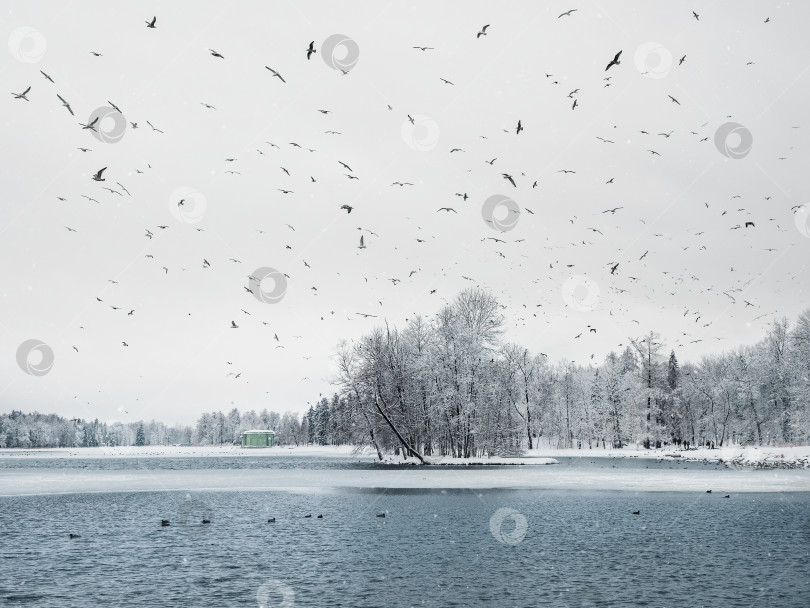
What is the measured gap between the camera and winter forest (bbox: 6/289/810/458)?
7638cm

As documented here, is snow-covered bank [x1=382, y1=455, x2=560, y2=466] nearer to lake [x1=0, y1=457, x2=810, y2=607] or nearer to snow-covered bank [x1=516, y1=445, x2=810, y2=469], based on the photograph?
snow-covered bank [x1=516, y1=445, x2=810, y2=469]

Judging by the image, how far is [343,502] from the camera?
136 feet

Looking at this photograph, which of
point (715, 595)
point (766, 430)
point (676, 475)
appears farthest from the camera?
point (766, 430)

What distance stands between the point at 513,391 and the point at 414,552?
76424 mm

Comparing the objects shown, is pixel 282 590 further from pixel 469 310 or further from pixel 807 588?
pixel 469 310

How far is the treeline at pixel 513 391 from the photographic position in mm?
76375

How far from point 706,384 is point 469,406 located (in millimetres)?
66802

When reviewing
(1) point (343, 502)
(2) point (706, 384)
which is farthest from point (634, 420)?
(1) point (343, 502)
